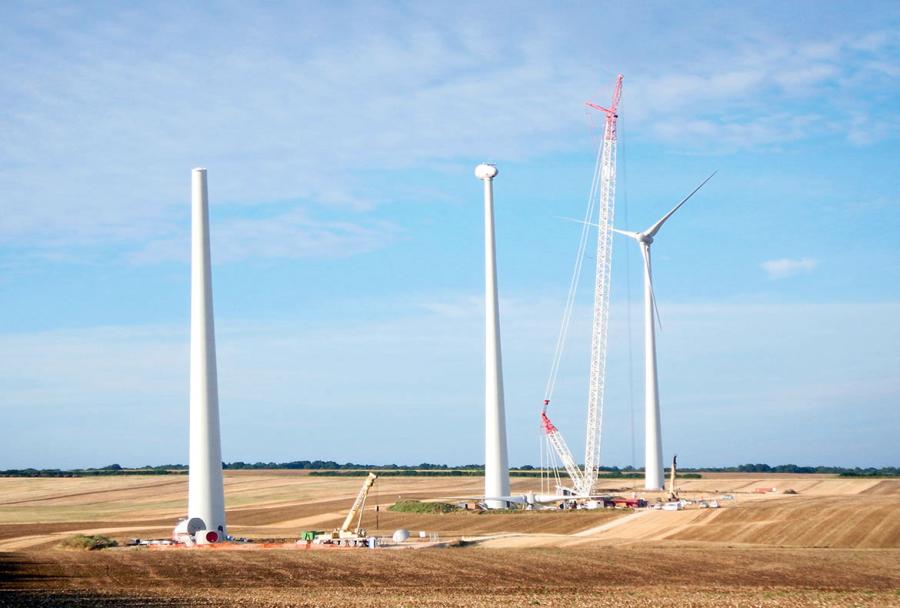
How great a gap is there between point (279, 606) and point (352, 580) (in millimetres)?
11848

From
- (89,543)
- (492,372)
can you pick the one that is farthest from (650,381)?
(89,543)

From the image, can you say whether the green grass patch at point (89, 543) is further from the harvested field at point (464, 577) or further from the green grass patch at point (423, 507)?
the green grass patch at point (423, 507)

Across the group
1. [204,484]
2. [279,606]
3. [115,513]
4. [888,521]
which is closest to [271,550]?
[204,484]

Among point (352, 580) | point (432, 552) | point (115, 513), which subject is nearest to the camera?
point (352, 580)

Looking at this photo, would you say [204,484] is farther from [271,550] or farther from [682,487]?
Answer: [682,487]

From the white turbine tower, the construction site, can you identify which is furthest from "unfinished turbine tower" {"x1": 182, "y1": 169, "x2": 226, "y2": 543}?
the white turbine tower

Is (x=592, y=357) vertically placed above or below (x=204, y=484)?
above

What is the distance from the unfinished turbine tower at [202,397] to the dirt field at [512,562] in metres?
3.49

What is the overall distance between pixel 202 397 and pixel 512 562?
22.3 m

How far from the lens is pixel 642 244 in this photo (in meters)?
120

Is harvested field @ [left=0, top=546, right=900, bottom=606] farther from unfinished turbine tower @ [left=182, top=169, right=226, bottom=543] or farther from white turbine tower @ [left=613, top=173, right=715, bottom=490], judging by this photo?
white turbine tower @ [left=613, top=173, right=715, bottom=490]

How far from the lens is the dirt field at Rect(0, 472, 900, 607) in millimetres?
45281

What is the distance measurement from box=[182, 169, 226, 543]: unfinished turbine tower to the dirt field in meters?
3.49

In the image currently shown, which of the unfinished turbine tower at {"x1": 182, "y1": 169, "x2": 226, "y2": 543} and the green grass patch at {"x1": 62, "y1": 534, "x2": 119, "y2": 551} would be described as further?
the green grass patch at {"x1": 62, "y1": 534, "x2": 119, "y2": 551}
